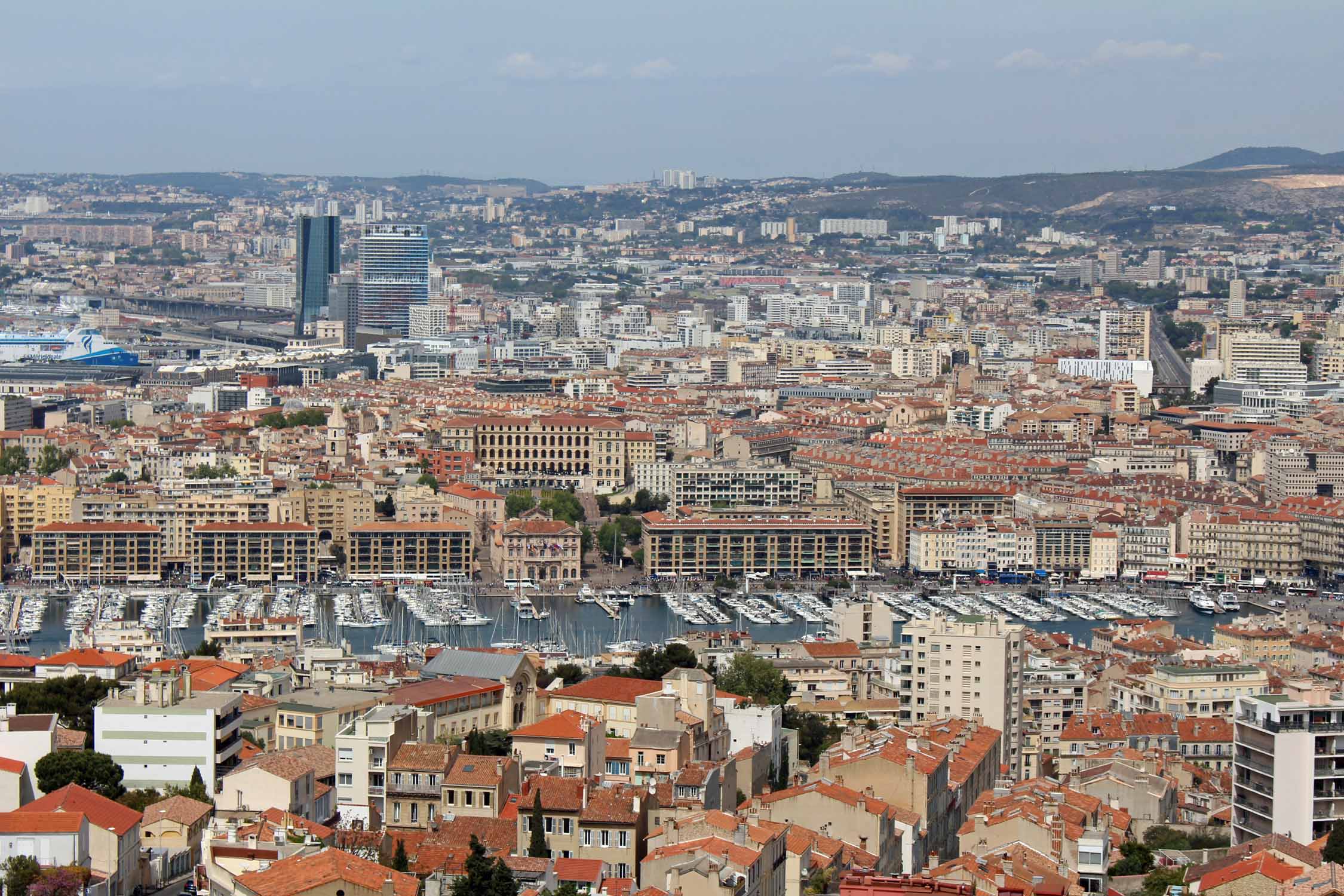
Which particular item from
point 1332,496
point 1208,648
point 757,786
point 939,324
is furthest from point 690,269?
point 757,786

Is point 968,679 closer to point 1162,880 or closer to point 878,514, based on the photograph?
point 1162,880

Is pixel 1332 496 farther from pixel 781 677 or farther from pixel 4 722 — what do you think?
pixel 4 722

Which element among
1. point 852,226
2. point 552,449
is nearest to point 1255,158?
point 852,226

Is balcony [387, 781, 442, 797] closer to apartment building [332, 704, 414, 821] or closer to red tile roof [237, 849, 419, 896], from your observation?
apartment building [332, 704, 414, 821]

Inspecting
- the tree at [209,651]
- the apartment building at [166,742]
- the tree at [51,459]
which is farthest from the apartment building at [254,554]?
the apartment building at [166,742]

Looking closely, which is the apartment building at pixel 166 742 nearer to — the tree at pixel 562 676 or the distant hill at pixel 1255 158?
the tree at pixel 562 676

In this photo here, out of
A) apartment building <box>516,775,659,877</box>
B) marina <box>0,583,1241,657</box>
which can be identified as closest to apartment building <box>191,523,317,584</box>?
marina <box>0,583,1241,657</box>
